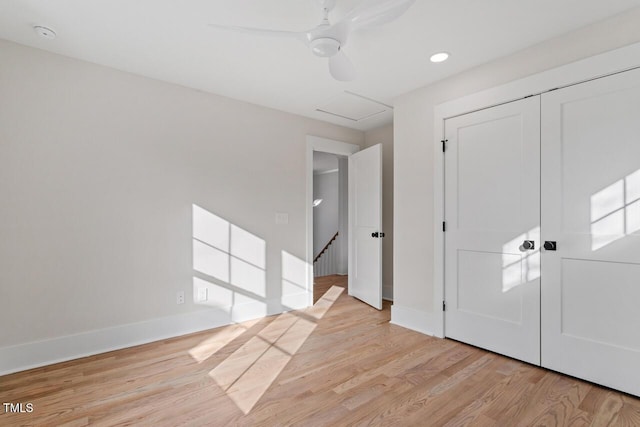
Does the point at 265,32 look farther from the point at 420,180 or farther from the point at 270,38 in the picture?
the point at 420,180

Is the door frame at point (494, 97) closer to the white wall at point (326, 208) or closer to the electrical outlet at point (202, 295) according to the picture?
the electrical outlet at point (202, 295)

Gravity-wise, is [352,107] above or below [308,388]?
above

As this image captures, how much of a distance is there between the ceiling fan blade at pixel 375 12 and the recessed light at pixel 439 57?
100 centimetres

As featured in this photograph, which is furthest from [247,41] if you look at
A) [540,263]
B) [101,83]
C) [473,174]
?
[540,263]

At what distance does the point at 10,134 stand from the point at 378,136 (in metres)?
3.88

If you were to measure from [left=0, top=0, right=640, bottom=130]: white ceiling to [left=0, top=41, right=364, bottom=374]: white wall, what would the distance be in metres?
0.28

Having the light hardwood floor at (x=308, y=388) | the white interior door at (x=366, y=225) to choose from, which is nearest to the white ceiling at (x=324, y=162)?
the white interior door at (x=366, y=225)

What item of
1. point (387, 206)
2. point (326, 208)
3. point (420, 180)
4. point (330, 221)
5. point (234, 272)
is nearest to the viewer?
point (420, 180)

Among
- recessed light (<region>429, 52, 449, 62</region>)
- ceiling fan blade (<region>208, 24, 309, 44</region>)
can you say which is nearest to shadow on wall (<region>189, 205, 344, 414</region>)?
ceiling fan blade (<region>208, 24, 309, 44</region>)

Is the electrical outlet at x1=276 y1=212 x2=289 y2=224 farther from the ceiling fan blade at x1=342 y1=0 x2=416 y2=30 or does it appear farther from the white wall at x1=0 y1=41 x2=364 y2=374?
the ceiling fan blade at x1=342 y1=0 x2=416 y2=30

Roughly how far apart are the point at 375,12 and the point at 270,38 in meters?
0.93

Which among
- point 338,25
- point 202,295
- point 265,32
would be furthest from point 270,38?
point 202,295

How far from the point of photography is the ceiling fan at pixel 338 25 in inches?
60.7

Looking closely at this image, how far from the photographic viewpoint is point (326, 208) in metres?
8.62
